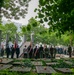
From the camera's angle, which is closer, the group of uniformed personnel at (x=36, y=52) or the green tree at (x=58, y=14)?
the green tree at (x=58, y=14)

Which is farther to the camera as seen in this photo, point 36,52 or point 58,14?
point 36,52

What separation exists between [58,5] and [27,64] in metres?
12.9

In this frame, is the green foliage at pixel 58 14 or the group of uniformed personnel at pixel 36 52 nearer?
the green foliage at pixel 58 14

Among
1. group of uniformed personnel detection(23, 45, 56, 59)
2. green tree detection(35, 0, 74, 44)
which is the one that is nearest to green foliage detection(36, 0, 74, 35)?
green tree detection(35, 0, 74, 44)

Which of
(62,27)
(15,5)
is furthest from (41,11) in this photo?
(15,5)

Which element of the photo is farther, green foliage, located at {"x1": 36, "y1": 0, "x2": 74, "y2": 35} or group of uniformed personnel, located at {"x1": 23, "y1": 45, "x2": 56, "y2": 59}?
group of uniformed personnel, located at {"x1": 23, "y1": 45, "x2": 56, "y2": 59}

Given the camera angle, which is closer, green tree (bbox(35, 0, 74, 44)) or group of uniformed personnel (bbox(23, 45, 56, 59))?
green tree (bbox(35, 0, 74, 44))

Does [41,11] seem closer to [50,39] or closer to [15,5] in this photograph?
[15,5]

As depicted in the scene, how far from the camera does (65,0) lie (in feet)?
16.1

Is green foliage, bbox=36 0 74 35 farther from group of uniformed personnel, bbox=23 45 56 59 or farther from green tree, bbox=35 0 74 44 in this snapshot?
group of uniformed personnel, bbox=23 45 56 59

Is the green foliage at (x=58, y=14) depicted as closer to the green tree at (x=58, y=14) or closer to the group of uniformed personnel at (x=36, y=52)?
the green tree at (x=58, y=14)

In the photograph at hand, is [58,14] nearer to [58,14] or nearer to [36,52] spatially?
[58,14]

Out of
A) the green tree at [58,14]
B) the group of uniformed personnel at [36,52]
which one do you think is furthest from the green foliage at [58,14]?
the group of uniformed personnel at [36,52]

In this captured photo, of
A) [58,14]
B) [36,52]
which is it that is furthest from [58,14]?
[36,52]
